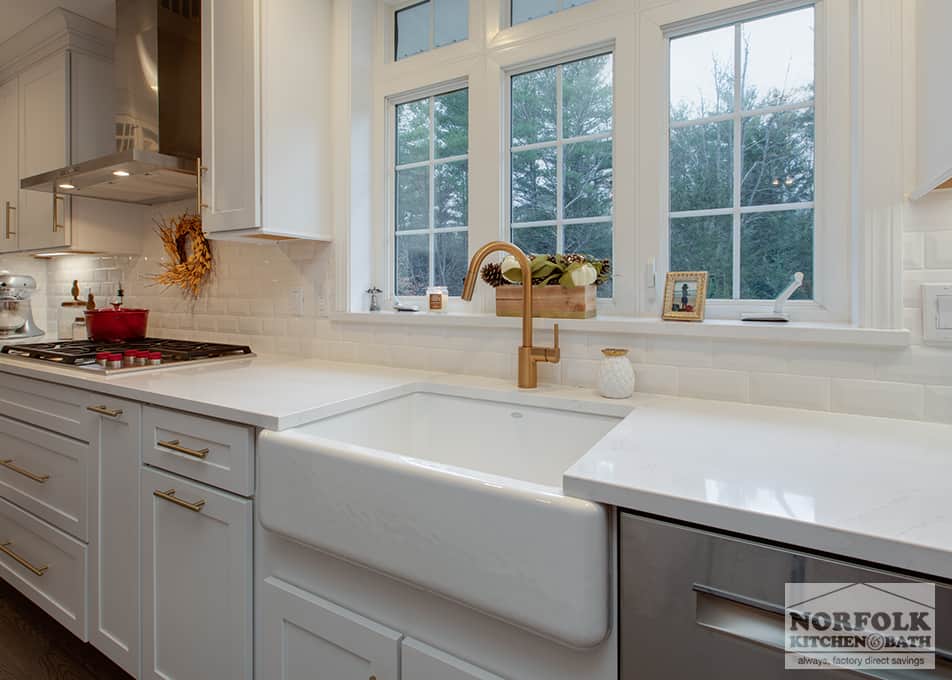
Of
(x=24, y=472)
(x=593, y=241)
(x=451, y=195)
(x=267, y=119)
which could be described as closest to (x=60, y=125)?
(x=267, y=119)

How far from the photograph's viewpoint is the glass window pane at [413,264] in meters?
2.01

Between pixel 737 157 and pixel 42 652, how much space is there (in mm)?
2814

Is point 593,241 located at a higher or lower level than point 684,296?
higher

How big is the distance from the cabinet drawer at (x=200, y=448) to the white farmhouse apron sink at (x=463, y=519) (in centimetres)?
10

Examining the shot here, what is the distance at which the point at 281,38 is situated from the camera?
1.78m

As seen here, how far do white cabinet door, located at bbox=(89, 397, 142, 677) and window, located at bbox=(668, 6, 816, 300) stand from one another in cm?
171

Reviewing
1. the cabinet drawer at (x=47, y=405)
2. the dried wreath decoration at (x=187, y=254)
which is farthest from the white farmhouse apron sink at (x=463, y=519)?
the dried wreath decoration at (x=187, y=254)

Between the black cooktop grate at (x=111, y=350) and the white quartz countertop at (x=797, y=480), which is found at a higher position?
the black cooktop grate at (x=111, y=350)

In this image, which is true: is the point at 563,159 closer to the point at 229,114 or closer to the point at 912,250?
the point at 912,250

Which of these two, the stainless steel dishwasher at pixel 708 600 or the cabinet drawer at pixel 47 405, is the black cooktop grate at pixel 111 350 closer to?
the cabinet drawer at pixel 47 405

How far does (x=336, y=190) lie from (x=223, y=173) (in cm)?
41

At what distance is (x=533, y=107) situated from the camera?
1750mm

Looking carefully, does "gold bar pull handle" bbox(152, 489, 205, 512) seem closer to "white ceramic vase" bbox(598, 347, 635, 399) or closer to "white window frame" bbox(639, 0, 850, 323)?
"white ceramic vase" bbox(598, 347, 635, 399)

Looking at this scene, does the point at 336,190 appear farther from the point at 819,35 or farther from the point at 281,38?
the point at 819,35
